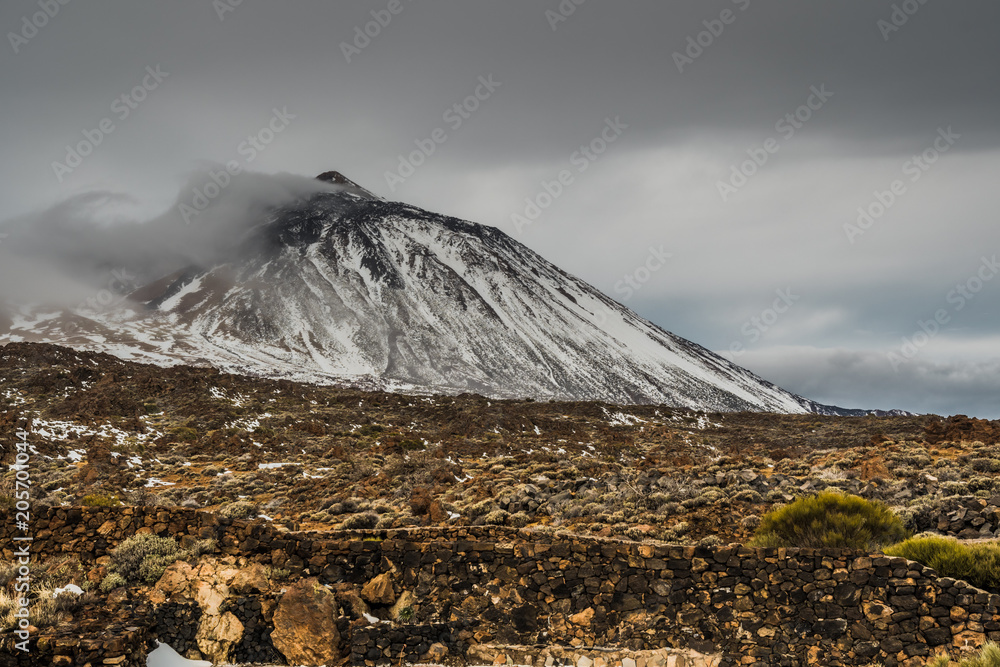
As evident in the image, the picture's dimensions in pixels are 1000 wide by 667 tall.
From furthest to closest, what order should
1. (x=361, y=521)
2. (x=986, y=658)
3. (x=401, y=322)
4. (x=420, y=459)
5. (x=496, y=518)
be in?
(x=401, y=322)
(x=420, y=459)
(x=361, y=521)
(x=496, y=518)
(x=986, y=658)

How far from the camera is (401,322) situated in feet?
357

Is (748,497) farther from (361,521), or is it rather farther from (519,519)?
(361,521)

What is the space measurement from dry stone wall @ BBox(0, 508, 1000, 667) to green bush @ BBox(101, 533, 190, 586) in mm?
284

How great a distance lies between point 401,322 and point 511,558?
333 feet

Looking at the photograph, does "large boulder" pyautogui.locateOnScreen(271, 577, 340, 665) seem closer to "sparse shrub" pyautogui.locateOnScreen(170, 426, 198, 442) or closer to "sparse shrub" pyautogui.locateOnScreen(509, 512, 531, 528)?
"sparse shrub" pyautogui.locateOnScreen(509, 512, 531, 528)

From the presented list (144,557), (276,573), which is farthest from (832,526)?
(144,557)

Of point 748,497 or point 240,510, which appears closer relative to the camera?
point 748,497

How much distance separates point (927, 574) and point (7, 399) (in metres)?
33.7

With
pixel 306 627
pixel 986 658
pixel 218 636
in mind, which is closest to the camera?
pixel 986 658

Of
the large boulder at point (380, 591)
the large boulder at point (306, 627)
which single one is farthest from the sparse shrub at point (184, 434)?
the large boulder at point (380, 591)

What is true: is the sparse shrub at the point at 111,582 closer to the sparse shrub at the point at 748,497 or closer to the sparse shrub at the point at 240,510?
the sparse shrub at the point at 240,510

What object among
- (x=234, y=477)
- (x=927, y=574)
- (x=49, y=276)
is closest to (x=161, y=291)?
(x=49, y=276)

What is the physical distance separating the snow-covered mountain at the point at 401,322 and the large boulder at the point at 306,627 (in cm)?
5541

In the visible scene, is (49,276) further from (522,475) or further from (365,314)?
(522,475)
